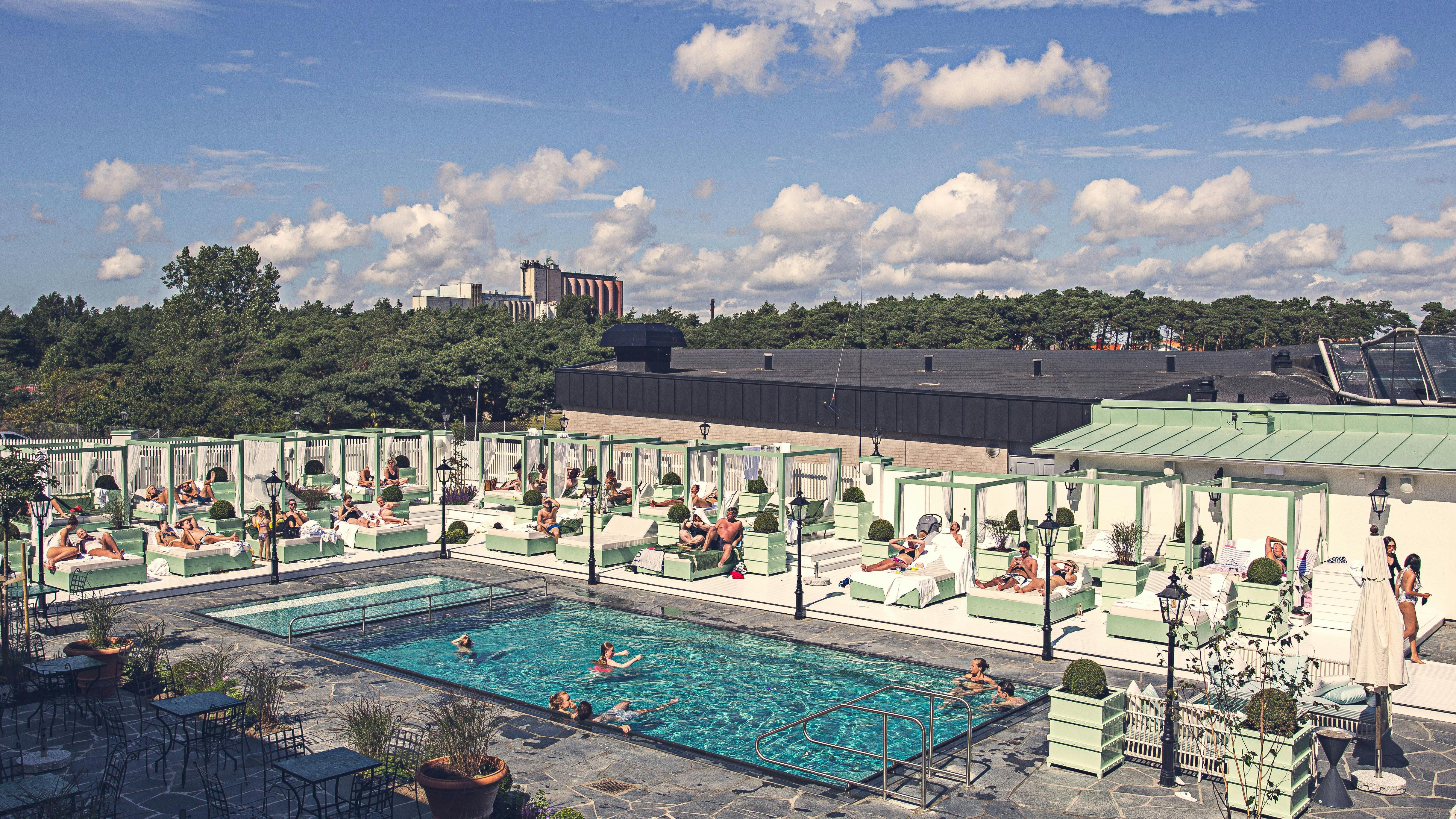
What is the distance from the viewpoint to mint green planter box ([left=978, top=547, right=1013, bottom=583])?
20922 mm

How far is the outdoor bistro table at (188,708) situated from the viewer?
35.4 ft

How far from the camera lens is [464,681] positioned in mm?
14906

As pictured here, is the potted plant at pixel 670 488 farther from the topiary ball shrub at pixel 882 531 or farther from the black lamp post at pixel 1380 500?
the black lamp post at pixel 1380 500

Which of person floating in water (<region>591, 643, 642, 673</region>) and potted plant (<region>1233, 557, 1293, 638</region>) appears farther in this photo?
potted plant (<region>1233, 557, 1293, 638</region>)

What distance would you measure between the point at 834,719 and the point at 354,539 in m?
17.6

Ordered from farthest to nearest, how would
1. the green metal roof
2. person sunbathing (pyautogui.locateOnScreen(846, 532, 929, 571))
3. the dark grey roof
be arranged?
the dark grey roof < the green metal roof < person sunbathing (pyautogui.locateOnScreen(846, 532, 929, 571))

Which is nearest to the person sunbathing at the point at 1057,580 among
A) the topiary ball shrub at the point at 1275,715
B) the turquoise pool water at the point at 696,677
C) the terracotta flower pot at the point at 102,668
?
the turquoise pool water at the point at 696,677

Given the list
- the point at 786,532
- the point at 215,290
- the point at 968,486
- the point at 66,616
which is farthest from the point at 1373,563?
the point at 215,290

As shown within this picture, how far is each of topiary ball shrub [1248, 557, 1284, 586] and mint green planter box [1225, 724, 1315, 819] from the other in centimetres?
837

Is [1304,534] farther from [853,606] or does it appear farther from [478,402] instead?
[478,402]

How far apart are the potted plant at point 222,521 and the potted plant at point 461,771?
1991 centimetres

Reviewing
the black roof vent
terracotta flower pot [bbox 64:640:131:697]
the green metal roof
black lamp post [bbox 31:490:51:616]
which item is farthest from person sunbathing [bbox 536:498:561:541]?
the black roof vent

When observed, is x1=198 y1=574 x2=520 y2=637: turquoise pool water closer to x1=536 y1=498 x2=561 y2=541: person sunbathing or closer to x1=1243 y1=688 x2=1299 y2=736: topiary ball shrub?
x1=536 y1=498 x2=561 y2=541: person sunbathing

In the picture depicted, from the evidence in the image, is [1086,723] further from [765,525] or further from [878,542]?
[878,542]
